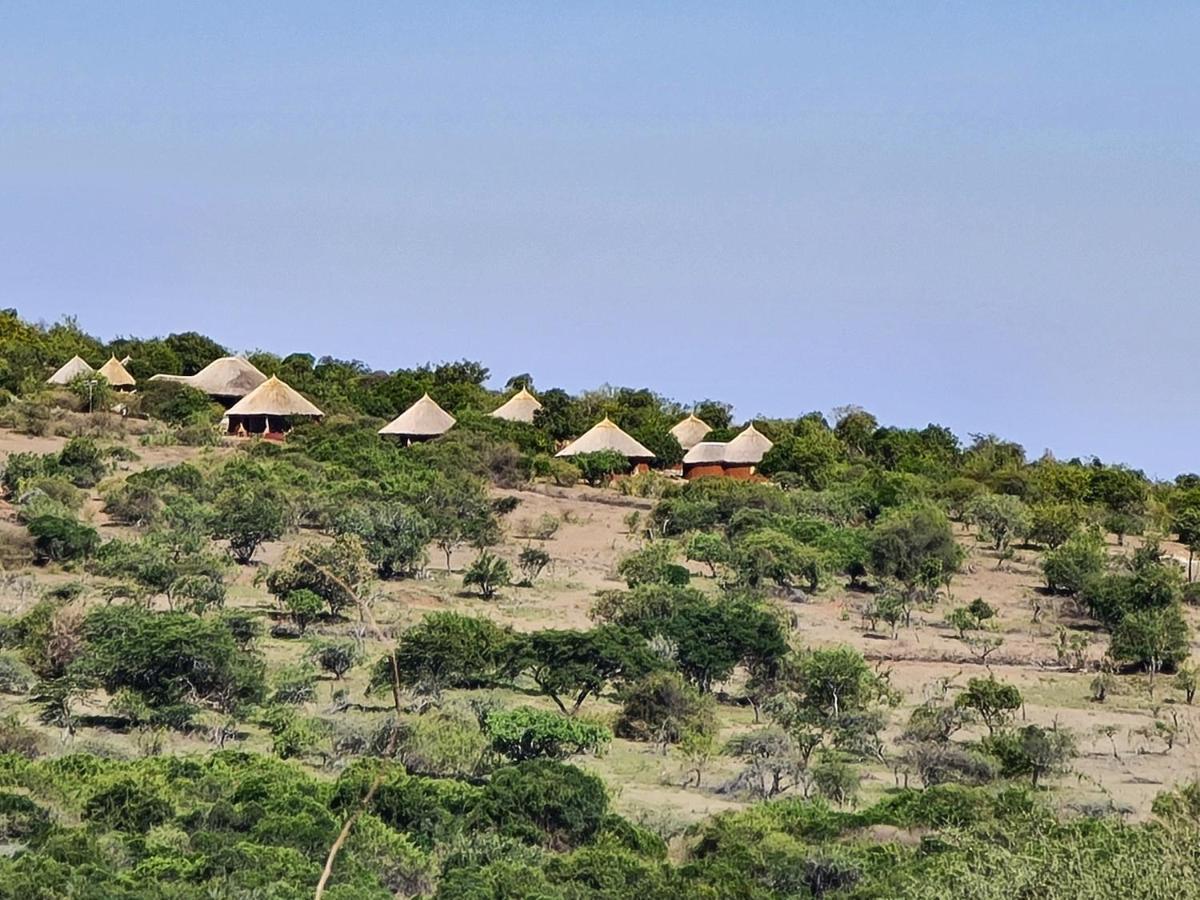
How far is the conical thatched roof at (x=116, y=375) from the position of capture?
6450 cm

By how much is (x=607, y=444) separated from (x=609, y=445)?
7cm

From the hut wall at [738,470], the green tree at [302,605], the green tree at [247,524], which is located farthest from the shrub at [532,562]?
the hut wall at [738,470]

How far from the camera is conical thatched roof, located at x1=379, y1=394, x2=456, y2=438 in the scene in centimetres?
6066

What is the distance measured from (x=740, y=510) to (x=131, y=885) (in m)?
29.5

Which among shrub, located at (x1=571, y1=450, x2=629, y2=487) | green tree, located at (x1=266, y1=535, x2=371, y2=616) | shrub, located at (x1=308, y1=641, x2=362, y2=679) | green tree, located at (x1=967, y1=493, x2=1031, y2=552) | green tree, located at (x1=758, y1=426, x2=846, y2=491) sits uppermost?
green tree, located at (x1=758, y1=426, x2=846, y2=491)

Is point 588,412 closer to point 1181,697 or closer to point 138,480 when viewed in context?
point 138,480

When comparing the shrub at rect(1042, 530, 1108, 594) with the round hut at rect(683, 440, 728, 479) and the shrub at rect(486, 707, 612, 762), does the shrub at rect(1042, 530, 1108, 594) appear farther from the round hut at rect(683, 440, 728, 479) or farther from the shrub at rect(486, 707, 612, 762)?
the round hut at rect(683, 440, 728, 479)

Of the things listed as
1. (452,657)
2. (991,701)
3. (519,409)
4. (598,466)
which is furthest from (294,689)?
(519,409)

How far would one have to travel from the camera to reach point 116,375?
6488cm

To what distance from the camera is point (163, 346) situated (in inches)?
2906

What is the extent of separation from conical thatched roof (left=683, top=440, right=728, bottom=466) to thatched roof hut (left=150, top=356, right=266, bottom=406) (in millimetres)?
13333

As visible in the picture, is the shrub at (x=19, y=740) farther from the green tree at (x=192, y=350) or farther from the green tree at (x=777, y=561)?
the green tree at (x=192, y=350)

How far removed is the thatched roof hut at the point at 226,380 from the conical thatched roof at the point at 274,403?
252cm

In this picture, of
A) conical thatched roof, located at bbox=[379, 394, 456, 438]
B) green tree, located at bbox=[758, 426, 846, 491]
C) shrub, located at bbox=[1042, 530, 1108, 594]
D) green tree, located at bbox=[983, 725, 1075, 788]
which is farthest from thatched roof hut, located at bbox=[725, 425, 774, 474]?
green tree, located at bbox=[983, 725, 1075, 788]
